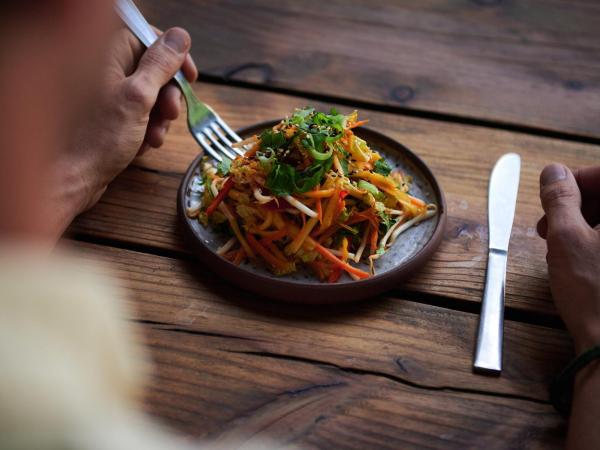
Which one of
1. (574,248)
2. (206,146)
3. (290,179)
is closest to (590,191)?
(574,248)

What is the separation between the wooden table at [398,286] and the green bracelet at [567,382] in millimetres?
28

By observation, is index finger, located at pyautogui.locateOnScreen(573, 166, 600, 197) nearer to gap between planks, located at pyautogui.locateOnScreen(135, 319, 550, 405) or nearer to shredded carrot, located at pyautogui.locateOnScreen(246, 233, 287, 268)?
gap between planks, located at pyautogui.locateOnScreen(135, 319, 550, 405)

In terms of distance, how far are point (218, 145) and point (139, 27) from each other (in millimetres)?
351

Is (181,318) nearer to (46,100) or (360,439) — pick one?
(360,439)

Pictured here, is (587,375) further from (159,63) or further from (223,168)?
(159,63)

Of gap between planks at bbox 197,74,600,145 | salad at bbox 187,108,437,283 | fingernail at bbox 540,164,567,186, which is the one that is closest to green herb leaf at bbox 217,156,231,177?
salad at bbox 187,108,437,283

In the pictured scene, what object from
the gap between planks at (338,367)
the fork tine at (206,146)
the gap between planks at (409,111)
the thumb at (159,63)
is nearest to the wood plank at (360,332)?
the gap between planks at (338,367)

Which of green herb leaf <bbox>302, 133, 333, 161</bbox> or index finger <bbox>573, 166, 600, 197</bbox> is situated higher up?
green herb leaf <bbox>302, 133, 333, 161</bbox>

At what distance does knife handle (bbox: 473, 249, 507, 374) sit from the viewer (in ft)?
4.12

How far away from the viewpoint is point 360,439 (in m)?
1.14

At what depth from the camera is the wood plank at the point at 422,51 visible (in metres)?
2.01

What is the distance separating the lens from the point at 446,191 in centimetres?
169

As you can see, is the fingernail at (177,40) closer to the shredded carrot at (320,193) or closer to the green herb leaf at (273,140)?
the green herb leaf at (273,140)

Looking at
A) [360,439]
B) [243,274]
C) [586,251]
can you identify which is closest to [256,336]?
[243,274]
